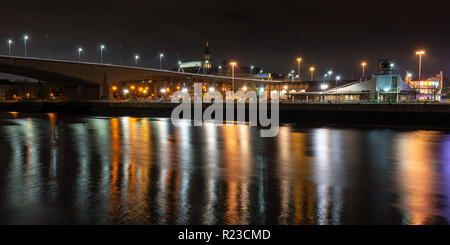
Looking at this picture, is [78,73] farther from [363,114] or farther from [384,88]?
[384,88]

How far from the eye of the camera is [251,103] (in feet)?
199

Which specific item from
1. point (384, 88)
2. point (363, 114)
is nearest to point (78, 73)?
point (363, 114)

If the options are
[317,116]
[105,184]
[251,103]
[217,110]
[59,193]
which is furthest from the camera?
[217,110]

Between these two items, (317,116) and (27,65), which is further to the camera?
(27,65)

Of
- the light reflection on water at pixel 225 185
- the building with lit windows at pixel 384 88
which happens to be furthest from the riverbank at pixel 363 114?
the light reflection on water at pixel 225 185

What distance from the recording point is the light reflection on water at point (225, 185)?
417 inches

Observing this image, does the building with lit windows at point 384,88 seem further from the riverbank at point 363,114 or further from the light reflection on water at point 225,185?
the light reflection on water at point 225,185

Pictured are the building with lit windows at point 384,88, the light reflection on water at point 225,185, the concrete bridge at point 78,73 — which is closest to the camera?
the light reflection on water at point 225,185

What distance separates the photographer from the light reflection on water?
34.7ft

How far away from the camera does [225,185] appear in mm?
14586

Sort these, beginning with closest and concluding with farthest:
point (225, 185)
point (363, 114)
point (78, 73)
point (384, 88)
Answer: point (225, 185), point (363, 114), point (384, 88), point (78, 73)
